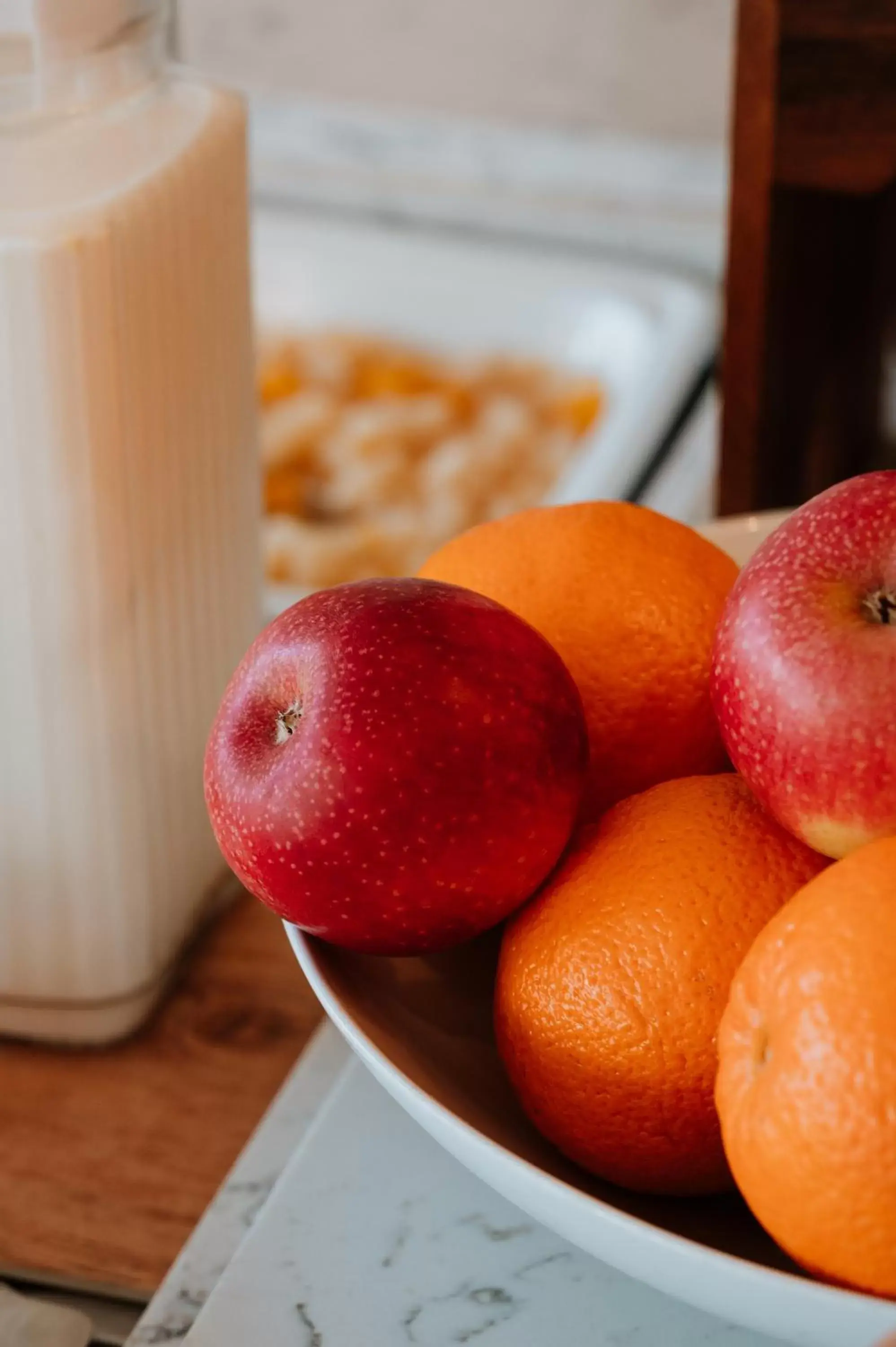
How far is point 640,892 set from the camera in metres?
0.32

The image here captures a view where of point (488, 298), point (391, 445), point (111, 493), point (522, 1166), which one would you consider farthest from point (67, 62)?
point (488, 298)

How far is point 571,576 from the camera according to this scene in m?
0.38

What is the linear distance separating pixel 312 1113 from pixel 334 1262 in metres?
0.08

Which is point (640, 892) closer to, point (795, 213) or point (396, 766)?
point (396, 766)

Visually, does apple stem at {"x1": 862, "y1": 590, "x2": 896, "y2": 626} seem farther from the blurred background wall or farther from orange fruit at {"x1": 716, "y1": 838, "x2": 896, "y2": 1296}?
the blurred background wall

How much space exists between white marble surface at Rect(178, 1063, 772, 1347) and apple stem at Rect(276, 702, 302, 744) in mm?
136

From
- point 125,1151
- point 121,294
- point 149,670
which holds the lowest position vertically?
point 125,1151

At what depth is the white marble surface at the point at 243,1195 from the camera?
0.38 meters

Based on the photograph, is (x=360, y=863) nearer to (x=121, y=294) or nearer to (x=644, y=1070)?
(x=644, y=1070)

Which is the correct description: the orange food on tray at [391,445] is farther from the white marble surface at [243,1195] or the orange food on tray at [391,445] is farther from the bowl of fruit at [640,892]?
the bowl of fruit at [640,892]

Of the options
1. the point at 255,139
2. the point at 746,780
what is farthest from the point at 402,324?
the point at 746,780

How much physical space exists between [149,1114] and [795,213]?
43 centimetres

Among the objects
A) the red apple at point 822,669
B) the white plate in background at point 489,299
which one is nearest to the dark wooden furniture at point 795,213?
the white plate in background at point 489,299

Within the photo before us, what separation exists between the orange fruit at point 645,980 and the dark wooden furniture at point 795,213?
1.10ft
